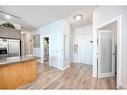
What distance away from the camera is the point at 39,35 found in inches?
298

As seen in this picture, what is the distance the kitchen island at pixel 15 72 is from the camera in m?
2.44

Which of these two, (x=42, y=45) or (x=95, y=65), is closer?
(x=95, y=65)

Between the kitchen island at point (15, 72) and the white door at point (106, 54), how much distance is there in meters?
2.65

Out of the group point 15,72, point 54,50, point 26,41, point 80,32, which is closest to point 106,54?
point 54,50

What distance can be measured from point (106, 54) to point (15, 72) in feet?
11.2

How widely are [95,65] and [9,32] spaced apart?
4.45m

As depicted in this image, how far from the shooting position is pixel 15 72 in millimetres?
2783

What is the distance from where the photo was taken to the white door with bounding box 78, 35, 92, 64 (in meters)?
6.68

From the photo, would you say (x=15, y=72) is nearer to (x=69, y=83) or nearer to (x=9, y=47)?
(x=69, y=83)

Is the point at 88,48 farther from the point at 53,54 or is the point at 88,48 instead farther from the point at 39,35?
the point at 39,35

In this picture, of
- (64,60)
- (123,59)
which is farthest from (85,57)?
(123,59)

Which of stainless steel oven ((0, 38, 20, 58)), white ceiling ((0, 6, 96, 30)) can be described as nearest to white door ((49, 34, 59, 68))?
white ceiling ((0, 6, 96, 30))

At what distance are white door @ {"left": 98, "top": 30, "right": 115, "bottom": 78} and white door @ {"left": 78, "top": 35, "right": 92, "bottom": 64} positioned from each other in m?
2.60

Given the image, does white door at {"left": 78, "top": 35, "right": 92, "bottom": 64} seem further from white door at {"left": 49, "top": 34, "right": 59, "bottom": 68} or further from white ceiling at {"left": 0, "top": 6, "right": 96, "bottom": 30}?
white ceiling at {"left": 0, "top": 6, "right": 96, "bottom": 30}
